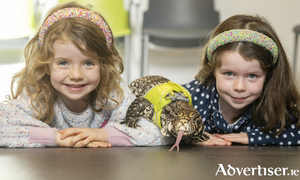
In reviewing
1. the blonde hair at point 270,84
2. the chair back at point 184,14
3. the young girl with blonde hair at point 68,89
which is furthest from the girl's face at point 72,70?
the chair back at point 184,14

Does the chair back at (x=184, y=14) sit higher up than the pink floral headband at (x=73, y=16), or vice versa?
the chair back at (x=184, y=14)

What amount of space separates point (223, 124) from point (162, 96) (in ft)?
1.31

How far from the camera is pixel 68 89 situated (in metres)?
1.34

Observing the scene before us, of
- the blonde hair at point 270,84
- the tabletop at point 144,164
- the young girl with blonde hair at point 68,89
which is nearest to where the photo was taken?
the tabletop at point 144,164

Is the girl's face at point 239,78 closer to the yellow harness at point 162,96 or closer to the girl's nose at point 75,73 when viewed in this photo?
the yellow harness at point 162,96

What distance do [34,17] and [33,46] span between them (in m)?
1.27

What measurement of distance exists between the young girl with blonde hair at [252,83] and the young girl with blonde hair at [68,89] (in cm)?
37

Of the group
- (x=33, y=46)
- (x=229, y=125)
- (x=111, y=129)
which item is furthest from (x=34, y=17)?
(x=229, y=125)

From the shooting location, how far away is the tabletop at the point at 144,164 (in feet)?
2.70

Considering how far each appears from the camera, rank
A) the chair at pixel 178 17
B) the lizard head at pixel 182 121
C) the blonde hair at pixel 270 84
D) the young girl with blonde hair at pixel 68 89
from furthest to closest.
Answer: the chair at pixel 178 17, the blonde hair at pixel 270 84, the young girl with blonde hair at pixel 68 89, the lizard head at pixel 182 121

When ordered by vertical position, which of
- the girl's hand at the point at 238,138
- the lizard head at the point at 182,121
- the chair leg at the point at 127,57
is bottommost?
the girl's hand at the point at 238,138

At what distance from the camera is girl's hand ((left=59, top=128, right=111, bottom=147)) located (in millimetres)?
1244

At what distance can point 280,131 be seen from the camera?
1425mm

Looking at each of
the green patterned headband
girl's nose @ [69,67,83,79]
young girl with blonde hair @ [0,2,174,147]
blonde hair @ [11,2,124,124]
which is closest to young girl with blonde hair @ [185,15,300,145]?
the green patterned headband
